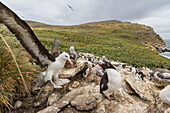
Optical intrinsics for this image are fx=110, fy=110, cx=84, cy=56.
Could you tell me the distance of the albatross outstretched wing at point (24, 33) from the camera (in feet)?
5.85

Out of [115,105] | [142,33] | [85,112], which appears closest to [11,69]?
[85,112]

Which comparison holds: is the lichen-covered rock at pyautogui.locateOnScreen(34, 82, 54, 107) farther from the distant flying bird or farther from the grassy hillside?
the grassy hillside

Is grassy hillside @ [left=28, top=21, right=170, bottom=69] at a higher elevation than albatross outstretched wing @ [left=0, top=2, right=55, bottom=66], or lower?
lower

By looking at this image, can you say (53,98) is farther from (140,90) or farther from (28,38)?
(140,90)

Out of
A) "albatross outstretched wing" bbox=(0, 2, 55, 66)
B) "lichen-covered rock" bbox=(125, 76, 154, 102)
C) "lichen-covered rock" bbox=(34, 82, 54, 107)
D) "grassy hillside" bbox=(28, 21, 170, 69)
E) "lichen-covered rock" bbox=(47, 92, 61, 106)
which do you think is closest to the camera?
"albatross outstretched wing" bbox=(0, 2, 55, 66)

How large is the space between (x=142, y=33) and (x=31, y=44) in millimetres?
94735

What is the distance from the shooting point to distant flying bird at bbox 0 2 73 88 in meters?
1.80

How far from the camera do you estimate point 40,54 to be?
2.91m

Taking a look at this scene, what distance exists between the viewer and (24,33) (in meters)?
2.32

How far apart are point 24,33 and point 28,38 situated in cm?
15

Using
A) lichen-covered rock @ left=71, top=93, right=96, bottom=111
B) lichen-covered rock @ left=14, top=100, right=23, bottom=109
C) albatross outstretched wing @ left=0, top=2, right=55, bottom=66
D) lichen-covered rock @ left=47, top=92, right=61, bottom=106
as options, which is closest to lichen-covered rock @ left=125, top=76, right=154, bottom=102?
lichen-covered rock @ left=71, top=93, right=96, bottom=111

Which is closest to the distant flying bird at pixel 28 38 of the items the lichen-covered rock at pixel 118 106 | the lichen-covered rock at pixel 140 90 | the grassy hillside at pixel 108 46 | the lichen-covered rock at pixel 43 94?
the lichen-covered rock at pixel 43 94

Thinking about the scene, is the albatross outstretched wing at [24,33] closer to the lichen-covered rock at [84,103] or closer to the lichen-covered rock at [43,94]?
the lichen-covered rock at [43,94]

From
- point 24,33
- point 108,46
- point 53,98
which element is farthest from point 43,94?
point 108,46
